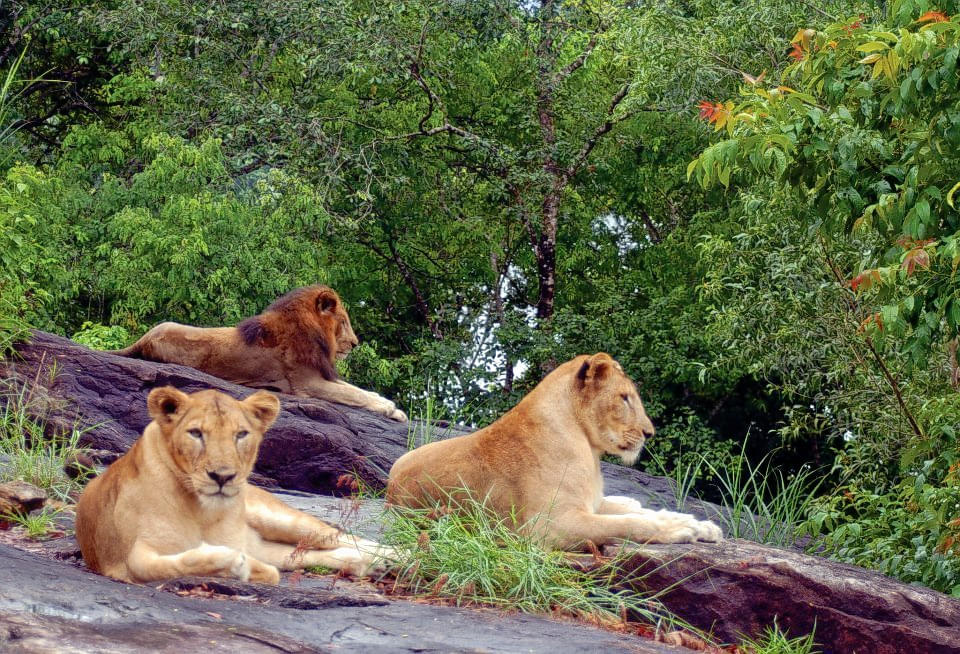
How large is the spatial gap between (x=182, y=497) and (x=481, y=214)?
639 inches

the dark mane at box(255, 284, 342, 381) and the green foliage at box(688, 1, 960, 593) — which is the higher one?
the green foliage at box(688, 1, 960, 593)

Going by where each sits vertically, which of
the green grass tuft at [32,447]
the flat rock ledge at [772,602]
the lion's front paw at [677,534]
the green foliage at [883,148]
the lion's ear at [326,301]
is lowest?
the green grass tuft at [32,447]

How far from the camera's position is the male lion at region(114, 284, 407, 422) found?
445 inches

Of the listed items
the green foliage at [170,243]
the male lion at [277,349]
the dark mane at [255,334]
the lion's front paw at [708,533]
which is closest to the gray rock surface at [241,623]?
the lion's front paw at [708,533]

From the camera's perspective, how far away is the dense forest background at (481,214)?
37.4 ft

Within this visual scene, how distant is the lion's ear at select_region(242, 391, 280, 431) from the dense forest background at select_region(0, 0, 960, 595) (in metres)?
3.71

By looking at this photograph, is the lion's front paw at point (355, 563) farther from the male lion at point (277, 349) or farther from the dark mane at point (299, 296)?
the dark mane at point (299, 296)

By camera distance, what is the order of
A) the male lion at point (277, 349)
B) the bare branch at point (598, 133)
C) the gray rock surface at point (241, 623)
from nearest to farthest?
the gray rock surface at point (241, 623), the male lion at point (277, 349), the bare branch at point (598, 133)

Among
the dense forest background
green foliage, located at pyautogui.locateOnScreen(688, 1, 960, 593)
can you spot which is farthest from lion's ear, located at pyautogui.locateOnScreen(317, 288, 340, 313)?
green foliage, located at pyautogui.locateOnScreen(688, 1, 960, 593)

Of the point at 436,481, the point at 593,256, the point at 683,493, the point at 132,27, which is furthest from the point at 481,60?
the point at 436,481

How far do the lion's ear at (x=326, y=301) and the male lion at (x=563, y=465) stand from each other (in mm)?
5104

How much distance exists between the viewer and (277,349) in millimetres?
11359

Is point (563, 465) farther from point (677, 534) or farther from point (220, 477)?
point (220, 477)

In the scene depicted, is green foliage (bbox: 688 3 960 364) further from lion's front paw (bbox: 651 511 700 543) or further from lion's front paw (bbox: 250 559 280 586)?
lion's front paw (bbox: 250 559 280 586)
